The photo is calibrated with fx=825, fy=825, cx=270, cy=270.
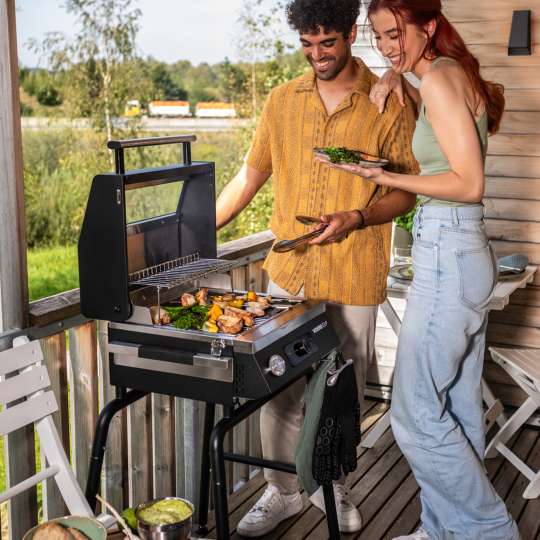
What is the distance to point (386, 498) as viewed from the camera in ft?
11.0

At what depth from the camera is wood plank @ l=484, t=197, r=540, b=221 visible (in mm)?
4004

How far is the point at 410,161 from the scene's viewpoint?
9.37ft

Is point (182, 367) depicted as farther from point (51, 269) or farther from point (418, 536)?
point (51, 269)

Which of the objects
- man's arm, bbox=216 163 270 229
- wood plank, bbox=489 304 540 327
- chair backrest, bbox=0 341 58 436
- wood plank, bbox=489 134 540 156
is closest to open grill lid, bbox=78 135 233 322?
chair backrest, bbox=0 341 58 436

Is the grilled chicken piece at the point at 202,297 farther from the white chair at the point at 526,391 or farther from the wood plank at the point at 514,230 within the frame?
the wood plank at the point at 514,230

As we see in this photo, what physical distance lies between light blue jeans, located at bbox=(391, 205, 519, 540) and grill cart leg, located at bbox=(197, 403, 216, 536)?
0.63 metres

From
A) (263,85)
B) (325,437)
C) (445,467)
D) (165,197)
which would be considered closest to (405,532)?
(445,467)

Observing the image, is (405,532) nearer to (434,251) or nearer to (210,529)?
(210,529)

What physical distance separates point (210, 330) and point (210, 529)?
1.16 meters

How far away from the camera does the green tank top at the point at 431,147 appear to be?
2.48 meters

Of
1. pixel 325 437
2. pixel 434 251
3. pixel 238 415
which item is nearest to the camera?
pixel 238 415

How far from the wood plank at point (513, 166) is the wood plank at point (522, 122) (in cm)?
13

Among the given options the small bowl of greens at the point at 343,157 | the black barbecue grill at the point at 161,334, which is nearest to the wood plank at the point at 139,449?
the black barbecue grill at the point at 161,334

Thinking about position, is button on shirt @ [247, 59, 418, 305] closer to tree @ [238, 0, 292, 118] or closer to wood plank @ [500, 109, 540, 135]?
wood plank @ [500, 109, 540, 135]
